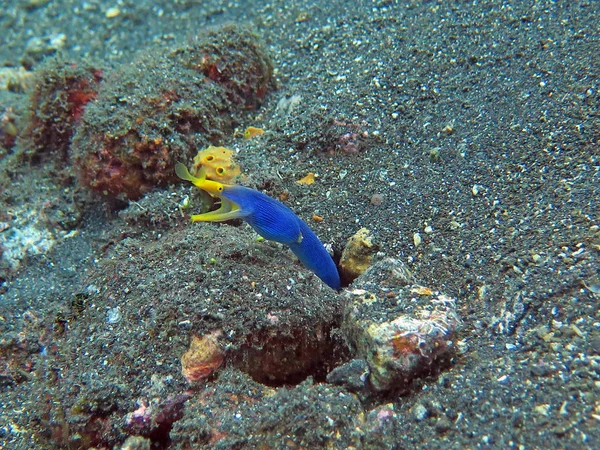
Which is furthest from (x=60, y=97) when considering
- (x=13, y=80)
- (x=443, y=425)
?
(x=443, y=425)

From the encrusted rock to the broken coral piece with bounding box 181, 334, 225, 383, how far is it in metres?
0.78

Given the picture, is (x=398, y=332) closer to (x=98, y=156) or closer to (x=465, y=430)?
(x=465, y=430)

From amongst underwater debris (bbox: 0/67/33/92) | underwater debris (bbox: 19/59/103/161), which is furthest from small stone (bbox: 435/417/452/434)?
underwater debris (bbox: 0/67/33/92)

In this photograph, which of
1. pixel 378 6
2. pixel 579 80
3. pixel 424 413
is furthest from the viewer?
pixel 378 6

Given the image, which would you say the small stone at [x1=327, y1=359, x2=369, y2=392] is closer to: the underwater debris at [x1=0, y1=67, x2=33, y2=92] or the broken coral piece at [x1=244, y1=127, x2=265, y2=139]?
the broken coral piece at [x1=244, y1=127, x2=265, y2=139]

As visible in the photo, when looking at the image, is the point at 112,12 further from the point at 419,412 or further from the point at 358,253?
the point at 419,412

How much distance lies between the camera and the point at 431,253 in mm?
3002

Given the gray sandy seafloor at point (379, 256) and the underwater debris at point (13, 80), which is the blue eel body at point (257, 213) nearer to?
the gray sandy seafloor at point (379, 256)

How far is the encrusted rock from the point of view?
2.17 meters

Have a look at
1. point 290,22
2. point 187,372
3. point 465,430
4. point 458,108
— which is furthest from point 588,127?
point 290,22

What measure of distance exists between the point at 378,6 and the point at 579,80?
244 cm

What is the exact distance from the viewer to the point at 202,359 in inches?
91.7

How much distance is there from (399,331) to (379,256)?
3.07 feet

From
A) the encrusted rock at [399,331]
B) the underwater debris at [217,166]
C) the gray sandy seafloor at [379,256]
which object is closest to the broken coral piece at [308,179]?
the gray sandy seafloor at [379,256]
